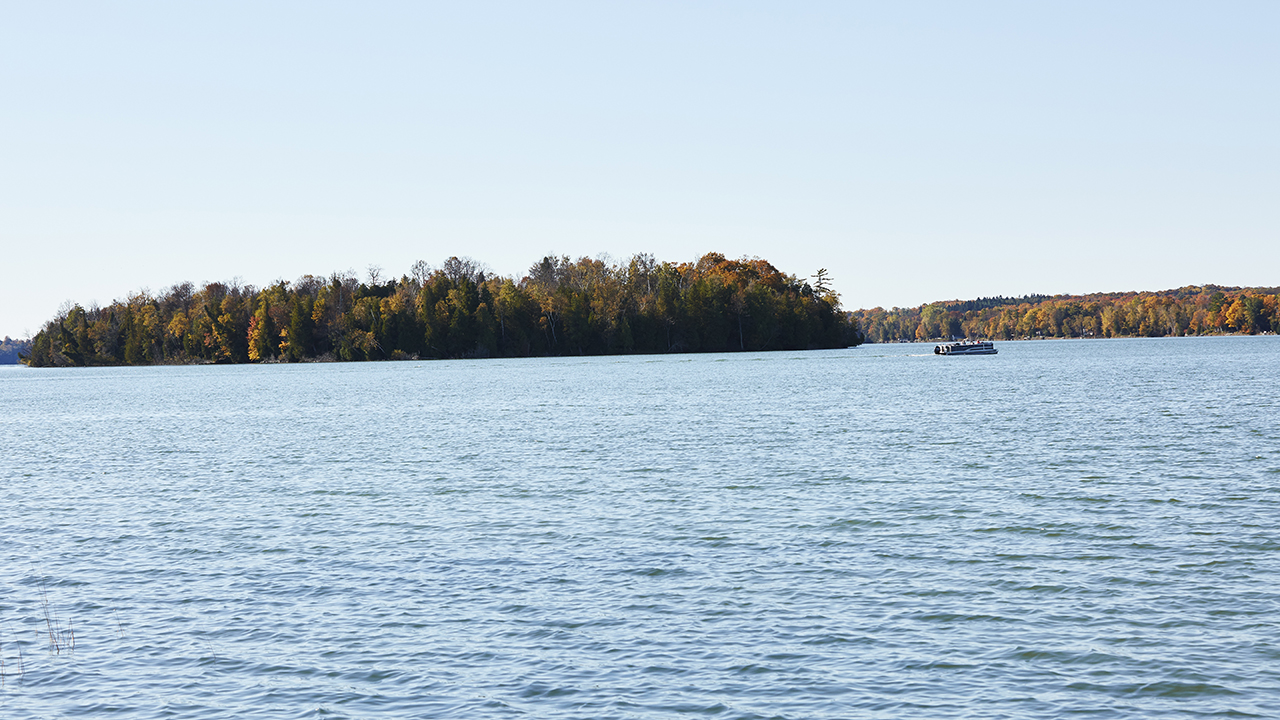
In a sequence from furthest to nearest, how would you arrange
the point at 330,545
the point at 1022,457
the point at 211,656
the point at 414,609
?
1. the point at 1022,457
2. the point at 330,545
3. the point at 414,609
4. the point at 211,656

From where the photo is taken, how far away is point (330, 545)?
24.3m

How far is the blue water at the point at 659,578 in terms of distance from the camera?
13.9 m

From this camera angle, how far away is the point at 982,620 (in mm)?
16734

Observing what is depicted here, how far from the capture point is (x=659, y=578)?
65.9ft

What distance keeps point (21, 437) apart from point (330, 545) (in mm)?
45664

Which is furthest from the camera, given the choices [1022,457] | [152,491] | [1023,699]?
[1022,457]

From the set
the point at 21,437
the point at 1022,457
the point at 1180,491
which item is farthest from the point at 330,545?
the point at 21,437

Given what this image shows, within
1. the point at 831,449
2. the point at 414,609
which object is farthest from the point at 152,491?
the point at 831,449

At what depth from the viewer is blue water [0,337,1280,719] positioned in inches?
548

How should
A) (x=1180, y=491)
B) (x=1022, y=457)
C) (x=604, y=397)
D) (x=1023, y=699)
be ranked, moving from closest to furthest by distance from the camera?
1. (x=1023, y=699)
2. (x=1180, y=491)
3. (x=1022, y=457)
4. (x=604, y=397)

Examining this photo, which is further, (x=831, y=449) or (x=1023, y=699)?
(x=831, y=449)

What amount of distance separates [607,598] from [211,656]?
6424 millimetres

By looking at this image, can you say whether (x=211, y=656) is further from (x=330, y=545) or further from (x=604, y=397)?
(x=604, y=397)

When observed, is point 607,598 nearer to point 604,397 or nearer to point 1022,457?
point 1022,457
